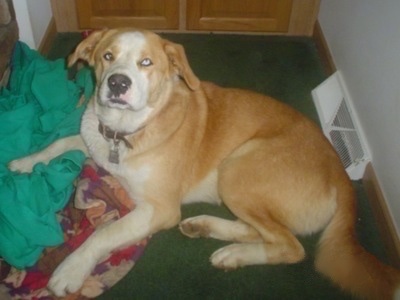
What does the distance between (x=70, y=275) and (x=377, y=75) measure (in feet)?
6.56

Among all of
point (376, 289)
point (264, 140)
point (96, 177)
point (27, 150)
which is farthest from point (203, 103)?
point (376, 289)

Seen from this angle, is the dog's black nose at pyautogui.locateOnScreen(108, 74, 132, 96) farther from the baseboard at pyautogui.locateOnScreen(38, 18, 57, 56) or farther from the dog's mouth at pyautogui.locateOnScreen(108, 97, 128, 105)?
the baseboard at pyautogui.locateOnScreen(38, 18, 57, 56)

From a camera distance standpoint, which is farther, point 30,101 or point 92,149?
Result: point 30,101

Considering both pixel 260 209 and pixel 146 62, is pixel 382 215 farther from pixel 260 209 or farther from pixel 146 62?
pixel 146 62

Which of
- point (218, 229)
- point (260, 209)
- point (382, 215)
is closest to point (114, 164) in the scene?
point (218, 229)

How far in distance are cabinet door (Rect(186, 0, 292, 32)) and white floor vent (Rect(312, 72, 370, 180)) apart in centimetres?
89

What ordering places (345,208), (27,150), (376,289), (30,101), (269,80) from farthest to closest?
(269,80), (30,101), (27,150), (345,208), (376,289)

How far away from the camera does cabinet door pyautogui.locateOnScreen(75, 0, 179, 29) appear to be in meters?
3.46

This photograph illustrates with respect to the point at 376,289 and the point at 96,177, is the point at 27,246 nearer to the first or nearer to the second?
the point at 96,177

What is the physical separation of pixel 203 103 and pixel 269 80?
1.31 m

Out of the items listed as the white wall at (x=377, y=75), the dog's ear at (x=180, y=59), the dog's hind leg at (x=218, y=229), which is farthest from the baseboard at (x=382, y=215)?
the dog's ear at (x=180, y=59)

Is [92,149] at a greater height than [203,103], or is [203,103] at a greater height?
[203,103]

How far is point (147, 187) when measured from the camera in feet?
6.18

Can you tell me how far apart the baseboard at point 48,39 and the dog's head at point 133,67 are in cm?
145
